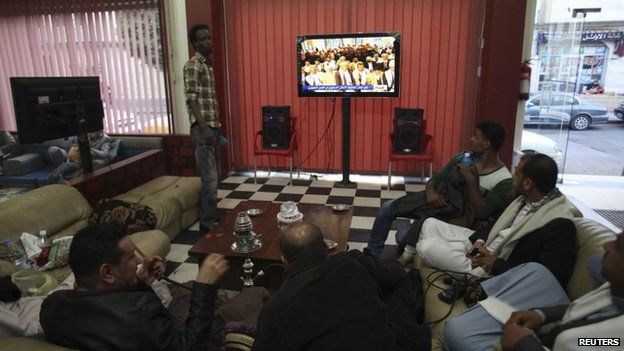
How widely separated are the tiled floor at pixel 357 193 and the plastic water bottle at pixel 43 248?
101cm

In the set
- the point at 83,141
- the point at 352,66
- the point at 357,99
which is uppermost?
the point at 352,66

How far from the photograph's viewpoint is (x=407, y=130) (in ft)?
15.3

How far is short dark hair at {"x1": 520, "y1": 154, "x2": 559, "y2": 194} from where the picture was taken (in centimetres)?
188

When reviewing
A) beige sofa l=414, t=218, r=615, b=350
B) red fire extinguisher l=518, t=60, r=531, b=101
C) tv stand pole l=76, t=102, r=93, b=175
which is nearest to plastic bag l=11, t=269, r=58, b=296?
tv stand pole l=76, t=102, r=93, b=175

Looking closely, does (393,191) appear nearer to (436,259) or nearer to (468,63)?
(468,63)

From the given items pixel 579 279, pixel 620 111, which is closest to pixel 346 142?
pixel 579 279

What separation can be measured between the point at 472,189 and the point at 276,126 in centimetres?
299

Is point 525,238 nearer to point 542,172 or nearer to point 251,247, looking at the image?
point 542,172

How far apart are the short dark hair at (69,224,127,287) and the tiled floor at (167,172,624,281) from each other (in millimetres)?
2040

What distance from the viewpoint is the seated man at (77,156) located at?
444 cm

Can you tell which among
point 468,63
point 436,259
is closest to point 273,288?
point 436,259

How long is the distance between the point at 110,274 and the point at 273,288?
4.18 ft

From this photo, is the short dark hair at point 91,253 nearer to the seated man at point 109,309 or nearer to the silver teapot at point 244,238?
the seated man at point 109,309

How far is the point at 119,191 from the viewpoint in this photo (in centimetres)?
350
